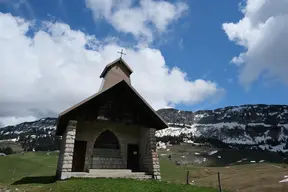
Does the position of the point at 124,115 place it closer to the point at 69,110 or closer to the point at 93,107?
the point at 93,107

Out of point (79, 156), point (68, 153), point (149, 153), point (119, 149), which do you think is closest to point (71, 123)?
point (68, 153)

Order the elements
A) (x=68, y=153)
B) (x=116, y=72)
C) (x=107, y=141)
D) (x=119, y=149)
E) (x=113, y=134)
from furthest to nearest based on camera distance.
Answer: (x=116, y=72) < (x=113, y=134) < (x=119, y=149) < (x=107, y=141) < (x=68, y=153)

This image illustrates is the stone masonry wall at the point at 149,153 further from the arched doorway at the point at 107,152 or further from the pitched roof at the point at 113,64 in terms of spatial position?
the pitched roof at the point at 113,64

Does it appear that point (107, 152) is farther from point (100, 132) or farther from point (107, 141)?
point (100, 132)

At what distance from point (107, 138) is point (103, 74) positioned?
7.84 meters

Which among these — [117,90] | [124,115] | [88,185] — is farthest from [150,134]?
[88,185]

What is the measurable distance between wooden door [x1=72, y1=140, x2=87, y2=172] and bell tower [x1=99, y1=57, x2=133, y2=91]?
22.1ft

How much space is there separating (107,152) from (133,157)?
8.22 feet

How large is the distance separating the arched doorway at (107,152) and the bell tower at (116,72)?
5734 mm

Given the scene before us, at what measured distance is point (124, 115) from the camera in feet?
70.3

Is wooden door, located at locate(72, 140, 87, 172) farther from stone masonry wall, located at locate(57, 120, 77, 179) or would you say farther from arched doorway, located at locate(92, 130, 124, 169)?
stone masonry wall, located at locate(57, 120, 77, 179)

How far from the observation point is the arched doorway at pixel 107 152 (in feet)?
71.5

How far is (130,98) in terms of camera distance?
21.7 meters

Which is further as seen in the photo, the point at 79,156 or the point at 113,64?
the point at 113,64
